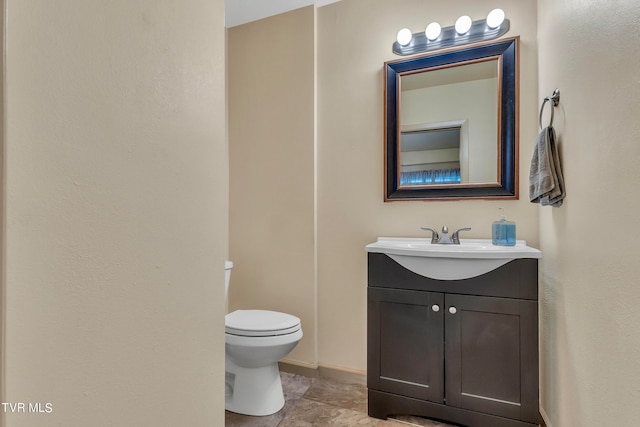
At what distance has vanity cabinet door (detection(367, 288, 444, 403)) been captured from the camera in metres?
1.58

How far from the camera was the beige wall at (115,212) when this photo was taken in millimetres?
504

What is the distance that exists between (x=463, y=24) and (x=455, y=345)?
1.68m

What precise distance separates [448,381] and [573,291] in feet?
2.31

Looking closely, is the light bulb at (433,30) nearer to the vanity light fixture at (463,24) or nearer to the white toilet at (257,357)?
the vanity light fixture at (463,24)

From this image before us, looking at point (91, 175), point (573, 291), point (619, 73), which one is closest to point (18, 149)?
point (91, 175)

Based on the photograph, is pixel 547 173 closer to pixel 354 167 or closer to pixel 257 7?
pixel 354 167

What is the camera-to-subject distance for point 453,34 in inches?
73.0

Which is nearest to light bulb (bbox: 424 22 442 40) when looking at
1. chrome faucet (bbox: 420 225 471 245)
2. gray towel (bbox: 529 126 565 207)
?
gray towel (bbox: 529 126 565 207)

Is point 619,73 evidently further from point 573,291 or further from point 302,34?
point 302,34

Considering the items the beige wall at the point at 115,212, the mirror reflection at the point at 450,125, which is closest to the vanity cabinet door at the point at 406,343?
the mirror reflection at the point at 450,125

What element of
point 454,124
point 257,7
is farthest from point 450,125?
point 257,7

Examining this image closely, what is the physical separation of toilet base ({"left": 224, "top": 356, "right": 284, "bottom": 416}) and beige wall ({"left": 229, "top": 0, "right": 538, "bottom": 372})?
0.43 metres

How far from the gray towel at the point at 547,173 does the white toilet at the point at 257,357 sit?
1308mm

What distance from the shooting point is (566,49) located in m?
1.23
